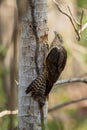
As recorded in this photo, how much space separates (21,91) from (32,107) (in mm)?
88

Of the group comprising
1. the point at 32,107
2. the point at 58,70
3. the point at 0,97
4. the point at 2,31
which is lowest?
the point at 0,97

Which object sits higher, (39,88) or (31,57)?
(31,57)

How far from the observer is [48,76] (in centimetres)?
238

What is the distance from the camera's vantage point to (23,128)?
2383 millimetres

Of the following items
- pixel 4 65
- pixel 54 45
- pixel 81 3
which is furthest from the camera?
pixel 4 65

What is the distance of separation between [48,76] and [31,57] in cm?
12

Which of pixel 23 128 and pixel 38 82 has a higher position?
pixel 38 82

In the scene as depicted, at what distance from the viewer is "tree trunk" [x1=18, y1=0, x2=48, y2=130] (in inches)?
91.8

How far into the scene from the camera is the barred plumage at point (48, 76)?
7.65 feet

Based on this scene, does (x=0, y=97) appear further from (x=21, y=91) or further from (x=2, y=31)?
(x=21, y=91)

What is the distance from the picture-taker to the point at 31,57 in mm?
2338

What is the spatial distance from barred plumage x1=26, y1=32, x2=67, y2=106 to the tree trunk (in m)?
0.03

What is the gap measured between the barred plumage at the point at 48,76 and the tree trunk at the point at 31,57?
3 cm

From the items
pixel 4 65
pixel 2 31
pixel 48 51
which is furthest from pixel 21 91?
pixel 2 31
